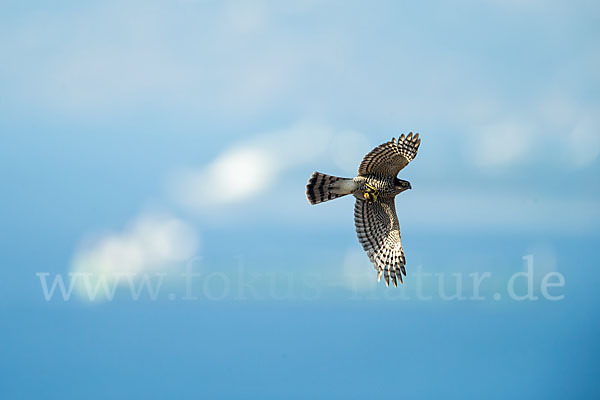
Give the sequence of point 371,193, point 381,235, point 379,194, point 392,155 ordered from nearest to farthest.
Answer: point 392,155, point 371,193, point 379,194, point 381,235

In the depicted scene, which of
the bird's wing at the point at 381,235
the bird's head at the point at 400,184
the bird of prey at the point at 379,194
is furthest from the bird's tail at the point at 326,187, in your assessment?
the bird's head at the point at 400,184

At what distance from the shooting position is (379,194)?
1800cm

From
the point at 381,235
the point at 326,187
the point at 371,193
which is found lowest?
the point at 381,235

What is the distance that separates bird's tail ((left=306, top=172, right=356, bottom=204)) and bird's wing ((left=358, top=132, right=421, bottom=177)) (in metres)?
0.51

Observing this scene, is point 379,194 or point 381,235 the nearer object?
point 379,194

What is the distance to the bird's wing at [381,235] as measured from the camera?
60.4ft

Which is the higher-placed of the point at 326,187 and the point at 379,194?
the point at 326,187

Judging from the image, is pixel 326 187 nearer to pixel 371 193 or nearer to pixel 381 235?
pixel 371 193

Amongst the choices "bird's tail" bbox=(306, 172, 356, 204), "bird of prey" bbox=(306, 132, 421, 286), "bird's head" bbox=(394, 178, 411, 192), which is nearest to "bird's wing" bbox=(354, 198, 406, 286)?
"bird of prey" bbox=(306, 132, 421, 286)

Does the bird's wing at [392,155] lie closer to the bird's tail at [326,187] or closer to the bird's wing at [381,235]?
Answer: the bird's tail at [326,187]

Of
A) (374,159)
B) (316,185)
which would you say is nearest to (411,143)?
(374,159)

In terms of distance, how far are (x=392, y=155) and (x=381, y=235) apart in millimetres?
2275

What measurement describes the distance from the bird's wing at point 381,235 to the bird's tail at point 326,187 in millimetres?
681

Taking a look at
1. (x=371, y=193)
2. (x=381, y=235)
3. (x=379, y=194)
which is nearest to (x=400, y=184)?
(x=379, y=194)
